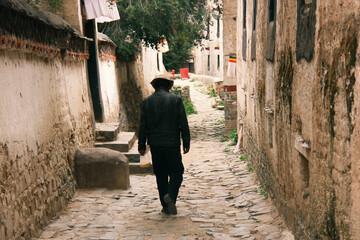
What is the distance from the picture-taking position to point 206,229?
5.32 m

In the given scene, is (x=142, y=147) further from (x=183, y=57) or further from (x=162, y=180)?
(x=183, y=57)

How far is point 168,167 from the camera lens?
580 centimetres

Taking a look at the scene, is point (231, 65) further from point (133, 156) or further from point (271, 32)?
point (271, 32)

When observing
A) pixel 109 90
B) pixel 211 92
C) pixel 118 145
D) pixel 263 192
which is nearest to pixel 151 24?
pixel 109 90

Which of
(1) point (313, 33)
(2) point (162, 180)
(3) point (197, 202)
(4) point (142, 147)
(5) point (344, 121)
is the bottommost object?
(3) point (197, 202)

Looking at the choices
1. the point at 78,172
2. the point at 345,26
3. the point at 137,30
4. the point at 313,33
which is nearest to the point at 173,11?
the point at 137,30

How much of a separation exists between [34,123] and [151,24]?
8.91 meters

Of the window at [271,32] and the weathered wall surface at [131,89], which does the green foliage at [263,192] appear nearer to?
the window at [271,32]

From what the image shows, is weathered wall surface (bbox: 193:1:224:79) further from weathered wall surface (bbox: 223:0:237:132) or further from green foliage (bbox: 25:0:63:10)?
green foliage (bbox: 25:0:63:10)

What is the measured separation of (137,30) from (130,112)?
9.54 ft

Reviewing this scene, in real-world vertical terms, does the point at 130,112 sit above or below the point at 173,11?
below

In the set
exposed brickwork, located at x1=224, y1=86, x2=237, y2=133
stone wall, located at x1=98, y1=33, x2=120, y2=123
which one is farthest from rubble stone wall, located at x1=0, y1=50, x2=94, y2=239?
exposed brickwork, located at x1=224, y1=86, x2=237, y2=133

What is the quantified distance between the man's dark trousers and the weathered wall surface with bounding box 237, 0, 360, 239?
4.07 ft

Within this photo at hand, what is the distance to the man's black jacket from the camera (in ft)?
18.5
